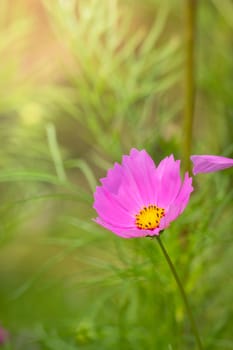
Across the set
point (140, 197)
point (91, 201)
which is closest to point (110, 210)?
point (140, 197)

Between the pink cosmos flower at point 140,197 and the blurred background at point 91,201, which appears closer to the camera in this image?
the pink cosmos flower at point 140,197

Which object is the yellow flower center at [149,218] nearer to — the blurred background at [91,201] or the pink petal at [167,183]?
the pink petal at [167,183]

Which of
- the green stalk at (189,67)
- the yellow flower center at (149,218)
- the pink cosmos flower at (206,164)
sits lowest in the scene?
the yellow flower center at (149,218)

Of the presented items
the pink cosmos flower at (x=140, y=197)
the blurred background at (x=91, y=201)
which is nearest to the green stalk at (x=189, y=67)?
the blurred background at (x=91, y=201)

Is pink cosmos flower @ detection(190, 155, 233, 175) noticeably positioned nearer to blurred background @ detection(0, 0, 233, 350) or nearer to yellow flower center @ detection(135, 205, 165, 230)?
yellow flower center @ detection(135, 205, 165, 230)

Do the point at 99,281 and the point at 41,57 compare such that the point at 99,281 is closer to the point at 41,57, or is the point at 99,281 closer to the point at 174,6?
the point at 174,6

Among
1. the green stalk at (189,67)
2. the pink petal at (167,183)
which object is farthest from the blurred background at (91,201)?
the pink petal at (167,183)

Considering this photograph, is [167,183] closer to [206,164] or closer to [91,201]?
[206,164]

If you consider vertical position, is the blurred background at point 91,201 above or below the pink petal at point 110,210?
above
